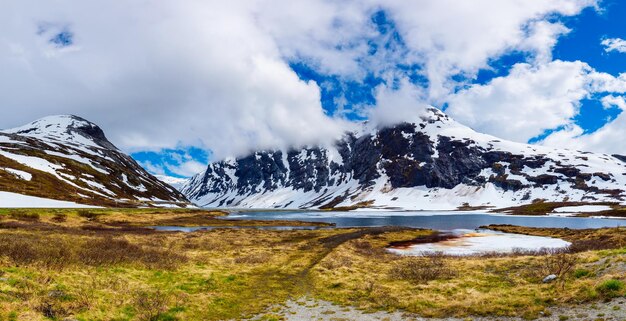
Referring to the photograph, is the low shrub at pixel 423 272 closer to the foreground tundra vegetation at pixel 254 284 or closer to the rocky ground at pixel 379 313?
the foreground tundra vegetation at pixel 254 284

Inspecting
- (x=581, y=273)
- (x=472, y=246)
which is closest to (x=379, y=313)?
(x=581, y=273)

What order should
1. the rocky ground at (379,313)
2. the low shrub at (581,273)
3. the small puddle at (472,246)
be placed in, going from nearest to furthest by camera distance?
the rocky ground at (379,313)
the low shrub at (581,273)
the small puddle at (472,246)

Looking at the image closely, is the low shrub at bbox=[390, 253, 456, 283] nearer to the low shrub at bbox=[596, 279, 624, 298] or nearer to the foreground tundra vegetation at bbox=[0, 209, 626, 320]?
the foreground tundra vegetation at bbox=[0, 209, 626, 320]

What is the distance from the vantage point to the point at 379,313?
2109cm

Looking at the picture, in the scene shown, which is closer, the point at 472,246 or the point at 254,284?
the point at 254,284

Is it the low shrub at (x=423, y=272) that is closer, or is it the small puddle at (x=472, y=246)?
the low shrub at (x=423, y=272)

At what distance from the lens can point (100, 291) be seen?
2155 cm

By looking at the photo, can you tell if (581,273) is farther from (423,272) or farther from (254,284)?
(254,284)

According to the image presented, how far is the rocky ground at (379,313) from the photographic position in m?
16.6

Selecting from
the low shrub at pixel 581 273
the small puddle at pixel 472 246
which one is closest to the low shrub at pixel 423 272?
the low shrub at pixel 581 273

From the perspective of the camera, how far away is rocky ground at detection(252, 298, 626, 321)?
16.6 meters

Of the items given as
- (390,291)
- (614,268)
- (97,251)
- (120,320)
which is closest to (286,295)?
(390,291)

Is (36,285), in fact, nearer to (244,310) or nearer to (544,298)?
(244,310)

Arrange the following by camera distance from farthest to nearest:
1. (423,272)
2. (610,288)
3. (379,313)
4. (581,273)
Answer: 1. (423,272)
2. (581,273)
3. (379,313)
4. (610,288)
